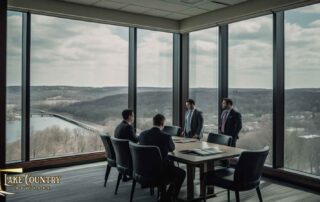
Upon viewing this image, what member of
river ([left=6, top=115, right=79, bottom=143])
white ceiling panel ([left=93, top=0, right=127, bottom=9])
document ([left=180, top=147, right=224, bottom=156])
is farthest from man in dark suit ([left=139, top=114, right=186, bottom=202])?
white ceiling panel ([left=93, top=0, right=127, bottom=9])

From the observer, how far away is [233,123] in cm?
545

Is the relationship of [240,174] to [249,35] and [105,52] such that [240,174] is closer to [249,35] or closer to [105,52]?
[249,35]

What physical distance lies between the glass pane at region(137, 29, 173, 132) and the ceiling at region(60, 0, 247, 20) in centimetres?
67

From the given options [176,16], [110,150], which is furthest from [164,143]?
[176,16]

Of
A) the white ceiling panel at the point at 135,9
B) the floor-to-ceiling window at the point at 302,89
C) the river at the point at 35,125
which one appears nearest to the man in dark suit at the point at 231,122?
the floor-to-ceiling window at the point at 302,89

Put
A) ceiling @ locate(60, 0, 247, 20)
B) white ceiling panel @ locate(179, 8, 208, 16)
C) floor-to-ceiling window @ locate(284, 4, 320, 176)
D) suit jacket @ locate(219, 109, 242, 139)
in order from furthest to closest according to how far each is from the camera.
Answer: white ceiling panel @ locate(179, 8, 208, 16), ceiling @ locate(60, 0, 247, 20), suit jacket @ locate(219, 109, 242, 139), floor-to-ceiling window @ locate(284, 4, 320, 176)

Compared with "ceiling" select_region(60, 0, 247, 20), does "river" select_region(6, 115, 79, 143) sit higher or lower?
lower

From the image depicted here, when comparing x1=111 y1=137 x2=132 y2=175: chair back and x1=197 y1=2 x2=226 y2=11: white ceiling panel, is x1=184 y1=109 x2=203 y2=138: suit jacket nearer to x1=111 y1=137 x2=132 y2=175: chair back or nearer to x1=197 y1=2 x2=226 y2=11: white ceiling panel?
x1=197 y1=2 x2=226 y2=11: white ceiling panel

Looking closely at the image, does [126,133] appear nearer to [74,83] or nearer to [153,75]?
[74,83]

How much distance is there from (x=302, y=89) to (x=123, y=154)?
3.19 metres

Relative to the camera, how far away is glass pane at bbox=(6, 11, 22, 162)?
5.49 meters

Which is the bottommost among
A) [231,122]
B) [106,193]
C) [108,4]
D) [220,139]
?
[106,193]

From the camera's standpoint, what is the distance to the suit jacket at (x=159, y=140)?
369cm

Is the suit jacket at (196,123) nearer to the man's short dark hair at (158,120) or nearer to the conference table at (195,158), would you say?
the conference table at (195,158)
